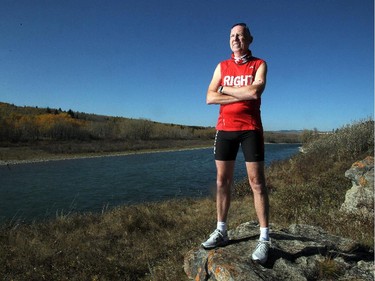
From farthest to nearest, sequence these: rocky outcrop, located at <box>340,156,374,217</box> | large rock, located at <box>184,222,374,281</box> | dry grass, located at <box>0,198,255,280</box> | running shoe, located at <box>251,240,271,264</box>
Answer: rocky outcrop, located at <box>340,156,374,217</box> → dry grass, located at <box>0,198,255,280</box> → running shoe, located at <box>251,240,271,264</box> → large rock, located at <box>184,222,374,281</box>

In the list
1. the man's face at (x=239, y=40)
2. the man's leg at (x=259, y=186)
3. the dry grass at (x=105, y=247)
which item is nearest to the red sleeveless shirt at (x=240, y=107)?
the man's face at (x=239, y=40)

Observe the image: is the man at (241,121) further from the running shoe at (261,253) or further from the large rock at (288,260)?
→ the large rock at (288,260)

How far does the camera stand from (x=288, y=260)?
393cm

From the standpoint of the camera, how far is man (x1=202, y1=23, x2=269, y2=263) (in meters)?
4.00

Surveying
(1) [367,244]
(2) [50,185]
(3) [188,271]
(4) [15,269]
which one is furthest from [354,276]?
(2) [50,185]

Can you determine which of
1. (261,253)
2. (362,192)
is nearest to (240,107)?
(261,253)

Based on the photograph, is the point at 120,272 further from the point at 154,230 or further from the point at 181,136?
the point at 181,136

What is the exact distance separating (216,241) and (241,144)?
1.34 metres

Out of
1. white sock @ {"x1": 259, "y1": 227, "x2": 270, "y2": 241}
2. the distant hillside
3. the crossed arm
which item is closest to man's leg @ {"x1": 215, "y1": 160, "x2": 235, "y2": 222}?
white sock @ {"x1": 259, "y1": 227, "x2": 270, "y2": 241}

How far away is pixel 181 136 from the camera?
393 ft

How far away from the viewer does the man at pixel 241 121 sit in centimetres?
400

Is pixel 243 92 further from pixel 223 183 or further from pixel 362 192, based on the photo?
pixel 362 192

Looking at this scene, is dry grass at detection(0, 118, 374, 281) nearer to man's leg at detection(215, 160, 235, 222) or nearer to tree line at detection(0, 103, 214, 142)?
man's leg at detection(215, 160, 235, 222)

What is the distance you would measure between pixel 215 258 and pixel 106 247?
14.3 ft
